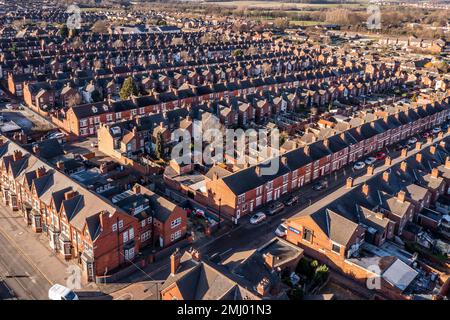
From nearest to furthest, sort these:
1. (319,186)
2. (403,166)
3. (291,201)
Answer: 1. (291,201)
2. (403,166)
3. (319,186)

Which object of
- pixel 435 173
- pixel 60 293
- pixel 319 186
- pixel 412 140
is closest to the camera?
pixel 60 293

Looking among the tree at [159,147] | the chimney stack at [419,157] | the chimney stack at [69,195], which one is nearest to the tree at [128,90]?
the tree at [159,147]

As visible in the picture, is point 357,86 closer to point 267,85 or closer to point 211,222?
point 267,85

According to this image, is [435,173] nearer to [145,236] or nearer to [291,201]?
[291,201]

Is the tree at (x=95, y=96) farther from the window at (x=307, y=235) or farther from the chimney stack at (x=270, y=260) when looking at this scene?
the chimney stack at (x=270, y=260)

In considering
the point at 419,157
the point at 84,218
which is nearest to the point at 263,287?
the point at 84,218

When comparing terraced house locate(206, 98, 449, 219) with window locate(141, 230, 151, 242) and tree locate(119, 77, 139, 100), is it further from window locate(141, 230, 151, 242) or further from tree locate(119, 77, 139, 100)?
tree locate(119, 77, 139, 100)

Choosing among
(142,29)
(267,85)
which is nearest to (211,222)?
(267,85)
